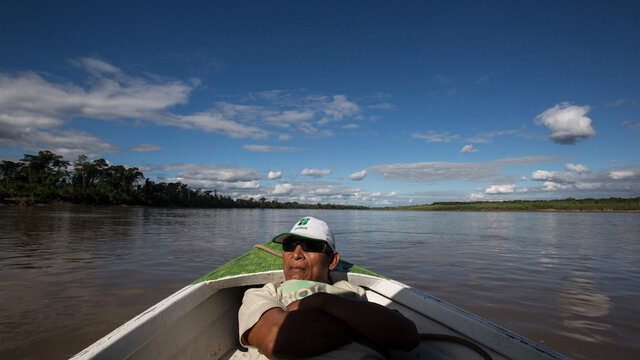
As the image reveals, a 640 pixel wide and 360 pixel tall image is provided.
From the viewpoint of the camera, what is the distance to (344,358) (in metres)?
1.58

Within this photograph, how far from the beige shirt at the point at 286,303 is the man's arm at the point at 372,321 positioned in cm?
10

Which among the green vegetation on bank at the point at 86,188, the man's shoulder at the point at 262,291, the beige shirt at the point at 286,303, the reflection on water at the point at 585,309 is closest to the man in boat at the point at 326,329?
the beige shirt at the point at 286,303

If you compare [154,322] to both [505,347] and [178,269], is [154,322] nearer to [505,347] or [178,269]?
[505,347]

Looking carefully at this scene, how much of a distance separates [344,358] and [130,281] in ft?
18.7

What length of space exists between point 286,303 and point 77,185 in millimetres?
78305

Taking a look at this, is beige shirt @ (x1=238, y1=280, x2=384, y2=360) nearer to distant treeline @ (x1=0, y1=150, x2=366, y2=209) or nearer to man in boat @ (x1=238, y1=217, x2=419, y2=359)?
man in boat @ (x1=238, y1=217, x2=419, y2=359)

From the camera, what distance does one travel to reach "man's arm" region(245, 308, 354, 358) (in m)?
1.57

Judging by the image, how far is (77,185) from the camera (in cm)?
6319

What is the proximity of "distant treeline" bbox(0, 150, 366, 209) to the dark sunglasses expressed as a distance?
6224 cm

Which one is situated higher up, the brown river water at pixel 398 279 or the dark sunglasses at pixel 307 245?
the dark sunglasses at pixel 307 245

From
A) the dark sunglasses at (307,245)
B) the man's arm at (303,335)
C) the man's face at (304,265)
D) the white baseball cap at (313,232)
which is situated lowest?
the man's arm at (303,335)

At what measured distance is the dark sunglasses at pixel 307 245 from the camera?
2521mm

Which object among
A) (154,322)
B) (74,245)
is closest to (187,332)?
(154,322)

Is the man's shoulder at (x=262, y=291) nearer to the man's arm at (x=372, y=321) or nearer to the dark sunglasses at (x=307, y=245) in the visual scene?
the dark sunglasses at (x=307, y=245)
